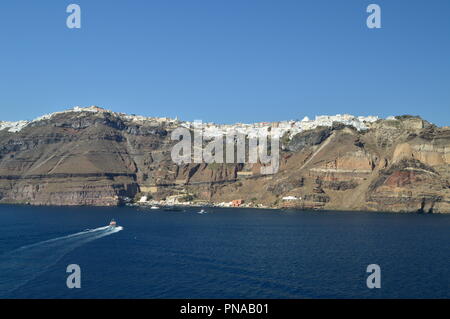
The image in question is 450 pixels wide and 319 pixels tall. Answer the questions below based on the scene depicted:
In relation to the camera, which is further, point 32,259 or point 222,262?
point 222,262

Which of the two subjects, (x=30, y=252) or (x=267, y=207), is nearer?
(x=30, y=252)

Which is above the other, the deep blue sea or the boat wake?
the boat wake

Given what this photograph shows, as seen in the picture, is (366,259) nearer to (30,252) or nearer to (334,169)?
(30,252)

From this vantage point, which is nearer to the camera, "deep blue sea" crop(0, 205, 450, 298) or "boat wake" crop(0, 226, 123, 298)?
"deep blue sea" crop(0, 205, 450, 298)
